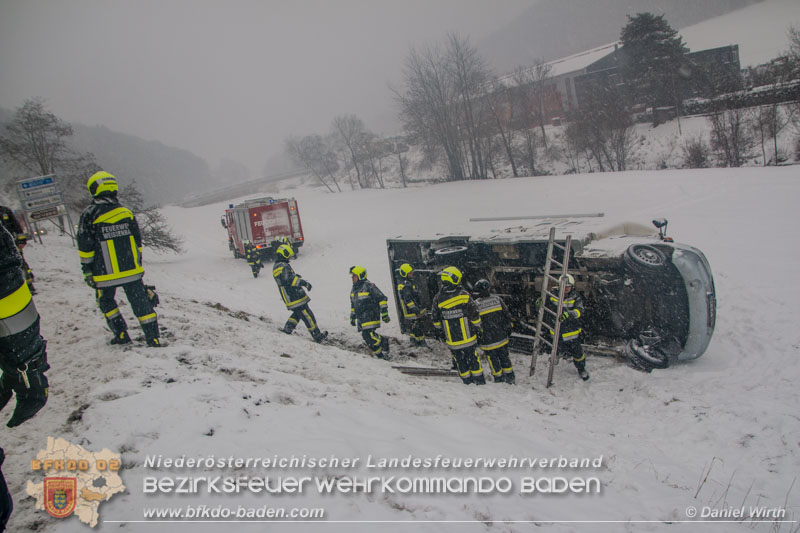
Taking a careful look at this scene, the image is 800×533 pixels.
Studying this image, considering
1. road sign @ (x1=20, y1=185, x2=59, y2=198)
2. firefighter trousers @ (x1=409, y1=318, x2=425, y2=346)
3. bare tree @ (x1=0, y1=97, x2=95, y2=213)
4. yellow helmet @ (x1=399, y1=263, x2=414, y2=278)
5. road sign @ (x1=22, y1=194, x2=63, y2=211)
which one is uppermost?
bare tree @ (x1=0, y1=97, x2=95, y2=213)

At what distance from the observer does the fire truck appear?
19.2m

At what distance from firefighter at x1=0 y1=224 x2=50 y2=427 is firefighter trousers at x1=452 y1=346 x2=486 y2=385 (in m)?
4.99

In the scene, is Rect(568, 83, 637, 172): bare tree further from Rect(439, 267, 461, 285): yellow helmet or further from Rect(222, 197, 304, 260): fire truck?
Rect(439, 267, 461, 285): yellow helmet

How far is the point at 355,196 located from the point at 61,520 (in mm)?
37318

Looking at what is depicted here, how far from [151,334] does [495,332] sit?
4.81m

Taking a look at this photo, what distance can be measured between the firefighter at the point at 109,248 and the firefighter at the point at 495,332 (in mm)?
4707

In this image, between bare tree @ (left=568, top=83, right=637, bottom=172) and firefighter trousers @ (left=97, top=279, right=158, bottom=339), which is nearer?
firefighter trousers @ (left=97, top=279, right=158, bottom=339)

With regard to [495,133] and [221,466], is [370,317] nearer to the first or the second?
[221,466]

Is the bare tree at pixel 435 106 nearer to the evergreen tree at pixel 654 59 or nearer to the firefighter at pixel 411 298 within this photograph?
the evergreen tree at pixel 654 59

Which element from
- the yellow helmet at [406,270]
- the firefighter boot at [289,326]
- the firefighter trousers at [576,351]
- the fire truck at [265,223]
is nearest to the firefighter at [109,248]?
the firefighter boot at [289,326]

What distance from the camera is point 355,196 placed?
39094 mm

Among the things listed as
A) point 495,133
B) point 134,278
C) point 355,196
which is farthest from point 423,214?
point 134,278

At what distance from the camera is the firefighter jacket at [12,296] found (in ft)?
8.45

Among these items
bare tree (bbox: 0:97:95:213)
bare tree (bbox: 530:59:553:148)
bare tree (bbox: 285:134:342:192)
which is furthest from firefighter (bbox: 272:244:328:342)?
bare tree (bbox: 285:134:342:192)
